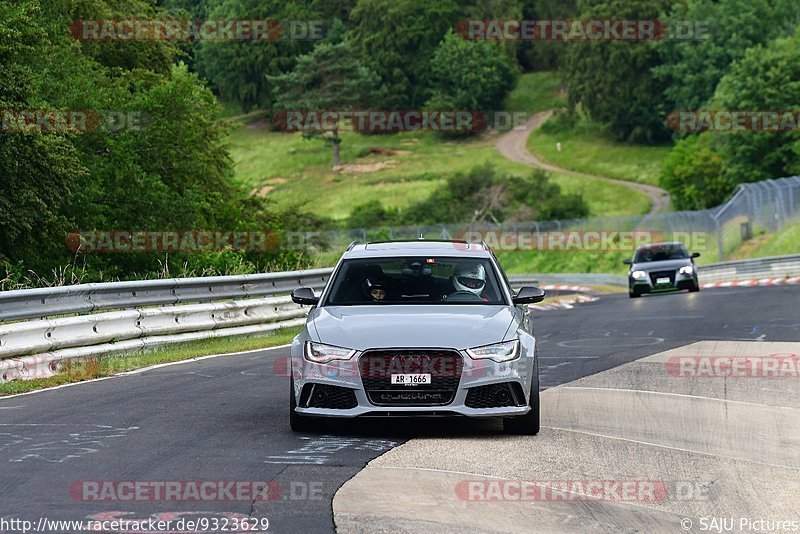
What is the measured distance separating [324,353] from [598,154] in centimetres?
11842

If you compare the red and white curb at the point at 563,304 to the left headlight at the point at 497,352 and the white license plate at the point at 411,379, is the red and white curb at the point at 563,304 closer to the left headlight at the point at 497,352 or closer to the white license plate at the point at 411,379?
the left headlight at the point at 497,352

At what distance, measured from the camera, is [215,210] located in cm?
4009

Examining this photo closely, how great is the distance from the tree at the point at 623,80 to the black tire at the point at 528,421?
118m

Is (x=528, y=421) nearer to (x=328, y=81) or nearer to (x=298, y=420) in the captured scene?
(x=298, y=420)

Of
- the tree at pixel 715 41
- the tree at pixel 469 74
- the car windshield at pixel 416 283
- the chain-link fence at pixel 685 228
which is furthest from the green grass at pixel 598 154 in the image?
the car windshield at pixel 416 283

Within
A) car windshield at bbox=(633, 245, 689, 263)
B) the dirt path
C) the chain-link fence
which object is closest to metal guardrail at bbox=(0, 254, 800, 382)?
car windshield at bbox=(633, 245, 689, 263)

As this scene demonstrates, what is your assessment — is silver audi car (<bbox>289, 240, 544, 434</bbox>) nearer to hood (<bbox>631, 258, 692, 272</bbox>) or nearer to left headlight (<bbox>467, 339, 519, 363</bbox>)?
left headlight (<bbox>467, 339, 519, 363</bbox>)

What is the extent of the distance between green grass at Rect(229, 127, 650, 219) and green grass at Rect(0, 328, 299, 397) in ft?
262

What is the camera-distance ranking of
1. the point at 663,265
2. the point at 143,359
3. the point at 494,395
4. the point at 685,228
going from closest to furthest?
the point at 494,395 → the point at 143,359 → the point at 663,265 → the point at 685,228

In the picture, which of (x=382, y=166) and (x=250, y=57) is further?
(x=250, y=57)

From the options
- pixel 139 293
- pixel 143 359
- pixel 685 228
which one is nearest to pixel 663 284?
pixel 139 293

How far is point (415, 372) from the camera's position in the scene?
1062cm

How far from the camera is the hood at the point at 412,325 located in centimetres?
1068

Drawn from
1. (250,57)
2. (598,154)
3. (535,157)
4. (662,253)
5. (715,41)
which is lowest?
(535,157)
